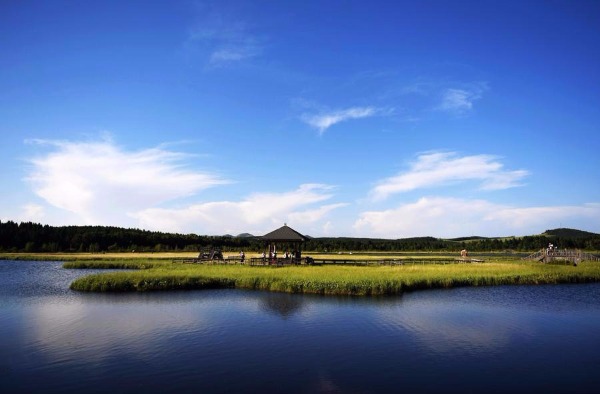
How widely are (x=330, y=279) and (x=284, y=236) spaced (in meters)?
17.2

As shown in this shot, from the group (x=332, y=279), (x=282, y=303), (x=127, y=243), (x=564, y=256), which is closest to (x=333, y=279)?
(x=332, y=279)

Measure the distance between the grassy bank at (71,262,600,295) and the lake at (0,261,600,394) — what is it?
2792 mm

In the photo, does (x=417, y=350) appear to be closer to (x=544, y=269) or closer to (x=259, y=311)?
(x=259, y=311)

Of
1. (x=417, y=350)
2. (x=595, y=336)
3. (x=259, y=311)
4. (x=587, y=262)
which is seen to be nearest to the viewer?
(x=417, y=350)

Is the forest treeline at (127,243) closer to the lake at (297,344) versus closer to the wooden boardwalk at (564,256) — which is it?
the wooden boardwalk at (564,256)

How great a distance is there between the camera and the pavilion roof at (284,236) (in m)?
50.8

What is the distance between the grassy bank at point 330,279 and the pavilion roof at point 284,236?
25.6 feet

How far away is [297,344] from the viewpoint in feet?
62.9

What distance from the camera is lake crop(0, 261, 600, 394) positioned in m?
14.5

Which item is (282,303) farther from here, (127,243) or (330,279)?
(127,243)

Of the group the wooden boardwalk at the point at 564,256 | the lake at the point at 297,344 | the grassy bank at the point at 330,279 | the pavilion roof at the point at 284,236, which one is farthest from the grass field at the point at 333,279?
the wooden boardwalk at the point at 564,256

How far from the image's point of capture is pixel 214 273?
135ft

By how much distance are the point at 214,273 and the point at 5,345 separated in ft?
75.8

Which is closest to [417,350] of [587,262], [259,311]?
[259,311]
